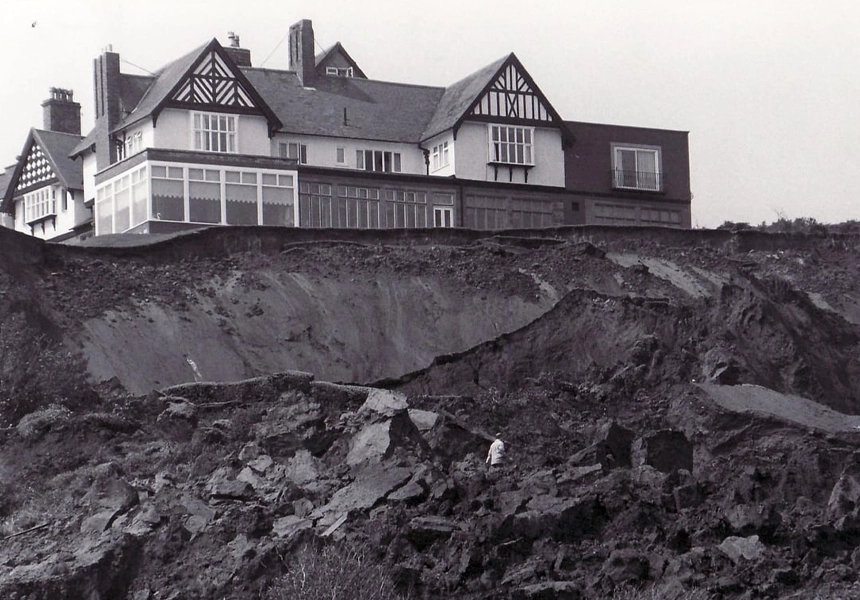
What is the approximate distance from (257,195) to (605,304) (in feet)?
50.7

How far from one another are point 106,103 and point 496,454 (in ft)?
107

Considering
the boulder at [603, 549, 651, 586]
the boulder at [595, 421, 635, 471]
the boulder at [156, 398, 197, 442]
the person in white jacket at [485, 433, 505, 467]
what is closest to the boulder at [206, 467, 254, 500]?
the boulder at [156, 398, 197, 442]

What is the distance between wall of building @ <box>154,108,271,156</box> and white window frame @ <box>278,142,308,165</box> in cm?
87

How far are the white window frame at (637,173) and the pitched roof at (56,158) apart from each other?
64.7 ft

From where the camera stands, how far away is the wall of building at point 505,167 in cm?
6444

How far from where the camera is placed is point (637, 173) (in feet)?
220

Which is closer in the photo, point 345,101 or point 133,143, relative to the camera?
point 133,143

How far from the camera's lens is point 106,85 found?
63781 millimetres

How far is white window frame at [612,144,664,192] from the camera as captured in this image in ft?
219

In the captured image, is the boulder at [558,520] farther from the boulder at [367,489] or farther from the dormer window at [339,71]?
the dormer window at [339,71]

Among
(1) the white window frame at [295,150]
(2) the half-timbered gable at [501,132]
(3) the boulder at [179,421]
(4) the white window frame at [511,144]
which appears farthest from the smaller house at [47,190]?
(3) the boulder at [179,421]

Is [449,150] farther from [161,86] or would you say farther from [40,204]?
[40,204]

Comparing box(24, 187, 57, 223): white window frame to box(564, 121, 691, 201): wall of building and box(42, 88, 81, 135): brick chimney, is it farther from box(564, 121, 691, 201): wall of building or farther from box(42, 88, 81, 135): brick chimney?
box(564, 121, 691, 201): wall of building

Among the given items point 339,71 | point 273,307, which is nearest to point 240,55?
point 339,71
